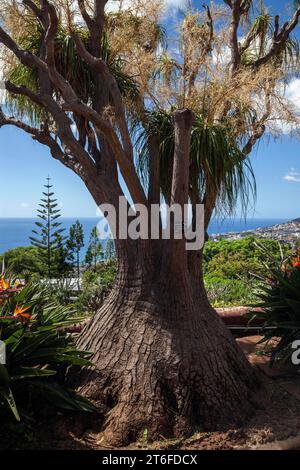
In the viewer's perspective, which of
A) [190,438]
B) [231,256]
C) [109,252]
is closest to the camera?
[190,438]

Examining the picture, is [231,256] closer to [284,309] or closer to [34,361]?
[284,309]

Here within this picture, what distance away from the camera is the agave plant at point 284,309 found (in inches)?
183

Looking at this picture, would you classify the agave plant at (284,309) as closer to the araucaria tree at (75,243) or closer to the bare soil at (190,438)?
the bare soil at (190,438)

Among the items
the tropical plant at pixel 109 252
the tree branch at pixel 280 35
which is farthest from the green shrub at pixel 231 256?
the tree branch at pixel 280 35

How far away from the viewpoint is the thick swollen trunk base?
3600mm

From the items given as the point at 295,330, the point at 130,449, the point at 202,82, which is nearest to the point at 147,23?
the point at 202,82

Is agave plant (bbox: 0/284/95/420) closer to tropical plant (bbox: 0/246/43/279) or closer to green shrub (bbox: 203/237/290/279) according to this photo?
green shrub (bbox: 203/237/290/279)

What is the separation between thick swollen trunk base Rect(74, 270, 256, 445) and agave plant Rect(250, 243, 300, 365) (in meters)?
0.56

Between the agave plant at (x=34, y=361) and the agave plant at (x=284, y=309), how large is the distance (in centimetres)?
200

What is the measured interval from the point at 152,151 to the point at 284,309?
2.21m

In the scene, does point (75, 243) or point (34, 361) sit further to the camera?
point (75, 243)

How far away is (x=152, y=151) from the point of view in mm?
4539

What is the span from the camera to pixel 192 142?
13.7ft

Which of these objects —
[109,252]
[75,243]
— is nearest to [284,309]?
[109,252]
